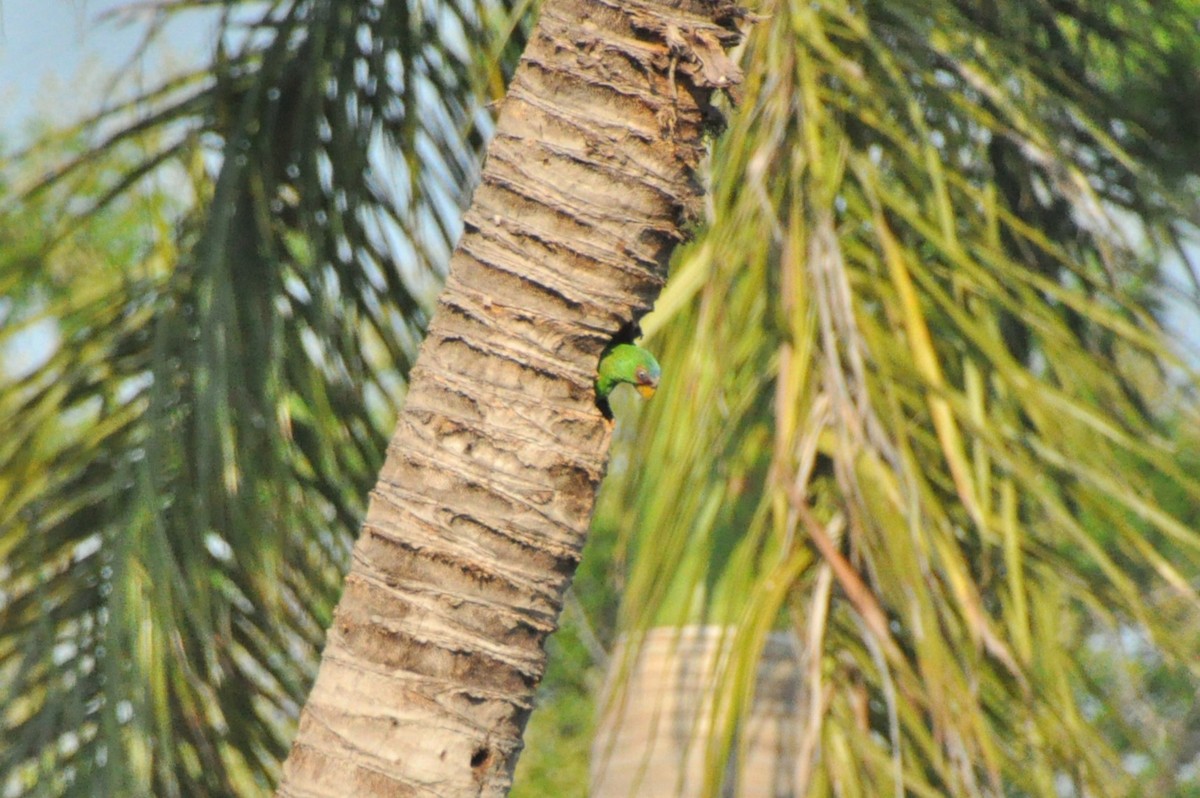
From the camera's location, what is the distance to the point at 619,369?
174 cm

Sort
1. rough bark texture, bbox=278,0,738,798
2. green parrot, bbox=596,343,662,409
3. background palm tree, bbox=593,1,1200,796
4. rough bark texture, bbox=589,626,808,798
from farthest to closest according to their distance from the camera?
rough bark texture, bbox=589,626,808,798
background palm tree, bbox=593,1,1200,796
green parrot, bbox=596,343,662,409
rough bark texture, bbox=278,0,738,798

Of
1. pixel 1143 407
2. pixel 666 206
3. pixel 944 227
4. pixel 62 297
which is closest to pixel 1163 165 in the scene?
pixel 1143 407

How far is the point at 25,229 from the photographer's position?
9.66 feet

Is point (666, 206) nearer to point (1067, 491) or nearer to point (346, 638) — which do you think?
point (346, 638)

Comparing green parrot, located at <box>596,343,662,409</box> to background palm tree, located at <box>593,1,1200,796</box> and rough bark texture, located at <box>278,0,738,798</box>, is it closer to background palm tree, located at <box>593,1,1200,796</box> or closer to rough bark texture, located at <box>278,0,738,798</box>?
rough bark texture, located at <box>278,0,738,798</box>

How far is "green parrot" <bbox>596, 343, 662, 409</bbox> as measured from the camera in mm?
1731

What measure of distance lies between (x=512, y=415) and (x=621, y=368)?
18 centimetres

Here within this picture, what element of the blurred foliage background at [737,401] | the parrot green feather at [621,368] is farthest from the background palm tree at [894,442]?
the parrot green feather at [621,368]

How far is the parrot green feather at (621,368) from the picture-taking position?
1.73 metres

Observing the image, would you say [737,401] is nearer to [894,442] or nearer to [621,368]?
[894,442]

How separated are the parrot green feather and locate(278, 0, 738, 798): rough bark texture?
0.09 feet

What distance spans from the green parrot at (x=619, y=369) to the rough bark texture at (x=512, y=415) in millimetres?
26

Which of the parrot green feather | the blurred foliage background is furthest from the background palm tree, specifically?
the parrot green feather

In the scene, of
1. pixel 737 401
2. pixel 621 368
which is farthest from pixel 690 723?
pixel 621 368
